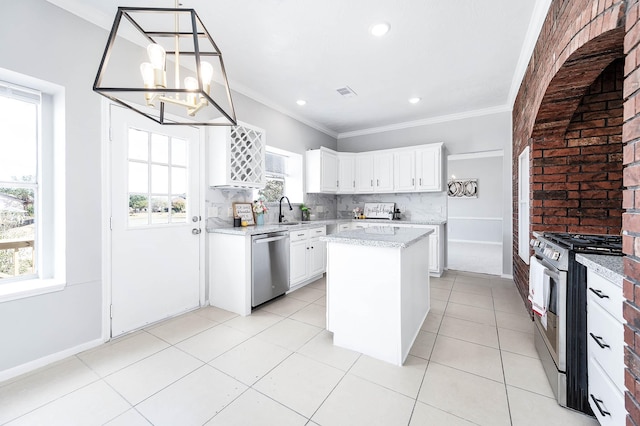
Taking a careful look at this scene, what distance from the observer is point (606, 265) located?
A: 1.23 m

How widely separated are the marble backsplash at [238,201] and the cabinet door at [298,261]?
73 centimetres

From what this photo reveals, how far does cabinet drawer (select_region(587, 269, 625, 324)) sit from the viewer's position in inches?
45.4

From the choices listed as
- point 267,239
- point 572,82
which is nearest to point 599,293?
point 572,82

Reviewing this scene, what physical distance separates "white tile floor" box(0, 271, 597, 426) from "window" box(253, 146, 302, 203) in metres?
2.39

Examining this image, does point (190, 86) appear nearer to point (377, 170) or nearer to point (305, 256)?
point (305, 256)

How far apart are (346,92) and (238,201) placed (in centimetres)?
213

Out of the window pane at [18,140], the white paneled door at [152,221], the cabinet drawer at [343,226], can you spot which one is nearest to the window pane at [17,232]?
the window pane at [18,140]

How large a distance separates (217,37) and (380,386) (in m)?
3.21

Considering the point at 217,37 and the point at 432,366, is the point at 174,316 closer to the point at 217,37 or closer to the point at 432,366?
the point at 432,366

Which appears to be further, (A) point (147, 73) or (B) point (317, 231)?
(B) point (317, 231)

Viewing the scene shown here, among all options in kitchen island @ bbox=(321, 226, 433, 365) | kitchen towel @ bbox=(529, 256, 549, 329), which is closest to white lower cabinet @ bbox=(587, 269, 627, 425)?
kitchen towel @ bbox=(529, 256, 549, 329)

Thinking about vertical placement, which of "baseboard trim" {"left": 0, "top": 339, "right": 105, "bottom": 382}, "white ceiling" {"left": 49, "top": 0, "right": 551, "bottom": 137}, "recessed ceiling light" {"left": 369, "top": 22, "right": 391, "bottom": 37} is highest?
"white ceiling" {"left": 49, "top": 0, "right": 551, "bottom": 137}

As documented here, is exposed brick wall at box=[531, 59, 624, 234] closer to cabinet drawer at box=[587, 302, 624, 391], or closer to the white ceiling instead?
the white ceiling

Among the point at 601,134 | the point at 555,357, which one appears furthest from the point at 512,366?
the point at 601,134
